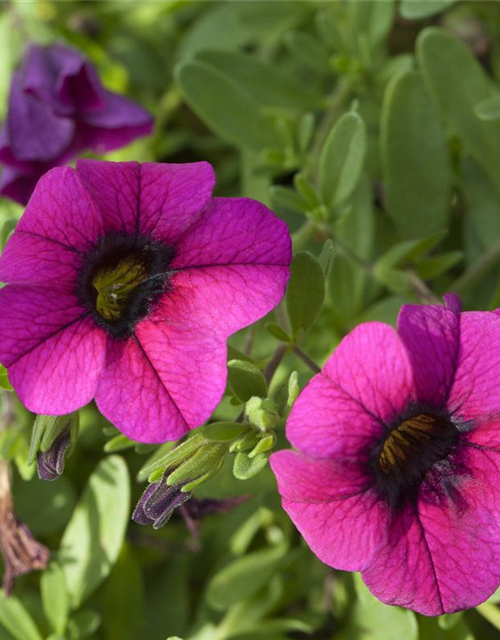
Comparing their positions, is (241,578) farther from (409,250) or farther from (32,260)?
(32,260)

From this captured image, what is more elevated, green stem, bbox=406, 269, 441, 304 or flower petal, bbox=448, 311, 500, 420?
flower petal, bbox=448, 311, 500, 420

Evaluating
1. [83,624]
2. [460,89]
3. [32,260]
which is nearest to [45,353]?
[32,260]

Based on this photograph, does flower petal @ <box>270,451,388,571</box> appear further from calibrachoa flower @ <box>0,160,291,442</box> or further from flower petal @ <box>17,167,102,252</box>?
flower petal @ <box>17,167,102,252</box>

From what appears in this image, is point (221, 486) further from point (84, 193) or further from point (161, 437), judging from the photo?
point (84, 193)

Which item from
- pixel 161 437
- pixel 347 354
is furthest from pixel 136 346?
pixel 347 354

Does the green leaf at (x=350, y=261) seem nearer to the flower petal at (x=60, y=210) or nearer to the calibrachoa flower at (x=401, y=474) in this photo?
the calibrachoa flower at (x=401, y=474)

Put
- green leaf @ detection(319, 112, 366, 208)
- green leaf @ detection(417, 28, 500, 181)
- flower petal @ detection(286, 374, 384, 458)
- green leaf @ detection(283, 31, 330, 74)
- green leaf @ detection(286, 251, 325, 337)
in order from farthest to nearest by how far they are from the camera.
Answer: green leaf @ detection(283, 31, 330, 74) < green leaf @ detection(417, 28, 500, 181) < green leaf @ detection(319, 112, 366, 208) < green leaf @ detection(286, 251, 325, 337) < flower petal @ detection(286, 374, 384, 458)

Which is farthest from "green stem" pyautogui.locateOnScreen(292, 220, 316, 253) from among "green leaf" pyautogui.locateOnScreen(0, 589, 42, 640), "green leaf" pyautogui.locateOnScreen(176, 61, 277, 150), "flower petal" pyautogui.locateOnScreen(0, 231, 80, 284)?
"green leaf" pyautogui.locateOnScreen(0, 589, 42, 640)
